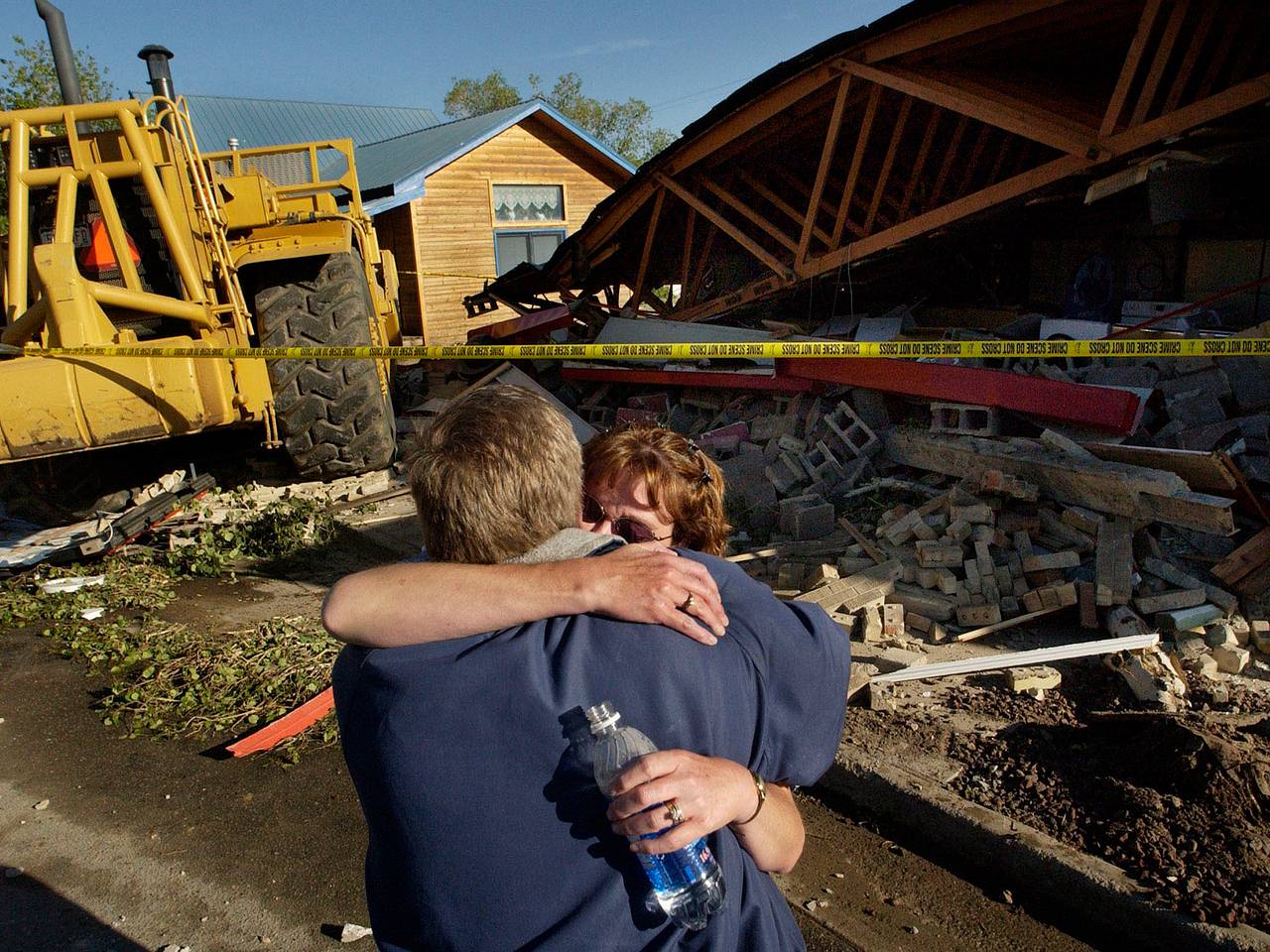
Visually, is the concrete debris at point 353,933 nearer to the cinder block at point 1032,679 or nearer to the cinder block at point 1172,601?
the cinder block at point 1032,679

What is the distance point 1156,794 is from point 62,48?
34.2 feet

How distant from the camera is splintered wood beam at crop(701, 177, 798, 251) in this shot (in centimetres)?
866

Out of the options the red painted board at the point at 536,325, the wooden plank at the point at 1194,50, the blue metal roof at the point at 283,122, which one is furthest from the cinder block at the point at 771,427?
the blue metal roof at the point at 283,122

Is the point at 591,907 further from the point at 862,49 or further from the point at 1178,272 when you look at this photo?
the point at 1178,272

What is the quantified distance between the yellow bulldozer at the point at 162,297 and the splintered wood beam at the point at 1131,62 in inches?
227

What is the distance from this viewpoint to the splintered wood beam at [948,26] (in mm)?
6117

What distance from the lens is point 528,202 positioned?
2097 cm

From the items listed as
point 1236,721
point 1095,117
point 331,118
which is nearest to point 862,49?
point 1095,117

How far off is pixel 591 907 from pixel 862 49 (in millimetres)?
7394

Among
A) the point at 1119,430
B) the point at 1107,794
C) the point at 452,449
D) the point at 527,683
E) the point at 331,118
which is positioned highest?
the point at 331,118

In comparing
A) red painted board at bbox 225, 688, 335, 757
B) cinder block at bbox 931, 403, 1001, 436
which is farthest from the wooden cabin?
red painted board at bbox 225, 688, 335, 757

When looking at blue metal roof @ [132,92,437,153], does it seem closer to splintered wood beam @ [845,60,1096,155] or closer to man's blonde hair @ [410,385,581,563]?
splintered wood beam @ [845,60,1096,155]

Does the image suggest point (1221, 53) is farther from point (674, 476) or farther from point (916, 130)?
point (674, 476)

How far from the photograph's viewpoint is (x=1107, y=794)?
3.15m
